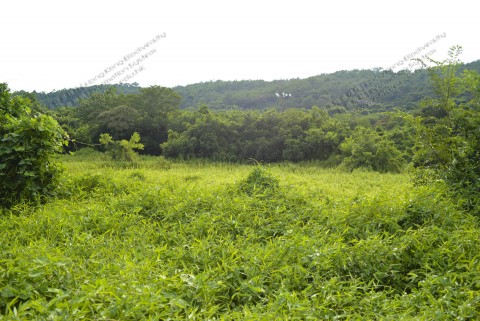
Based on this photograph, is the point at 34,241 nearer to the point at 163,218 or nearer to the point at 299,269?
the point at 163,218

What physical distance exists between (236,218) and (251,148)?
1169 centimetres

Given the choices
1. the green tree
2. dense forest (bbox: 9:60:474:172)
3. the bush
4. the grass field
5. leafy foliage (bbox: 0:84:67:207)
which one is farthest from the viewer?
dense forest (bbox: 9:60:474:172)

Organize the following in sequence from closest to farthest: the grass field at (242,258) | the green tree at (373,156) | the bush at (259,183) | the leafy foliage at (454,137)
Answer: the grass field at (242,258) → the leafy foliage at (454,137) → the bush at (259,183) → the green tree at (373,156)

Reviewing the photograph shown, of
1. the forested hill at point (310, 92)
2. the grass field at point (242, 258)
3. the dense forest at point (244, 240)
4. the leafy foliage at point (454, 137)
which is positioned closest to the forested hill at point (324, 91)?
the forested hill at point (310, 92)

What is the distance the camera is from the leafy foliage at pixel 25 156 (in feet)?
17.8

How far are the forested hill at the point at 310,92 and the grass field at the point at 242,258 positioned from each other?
80.3 ft

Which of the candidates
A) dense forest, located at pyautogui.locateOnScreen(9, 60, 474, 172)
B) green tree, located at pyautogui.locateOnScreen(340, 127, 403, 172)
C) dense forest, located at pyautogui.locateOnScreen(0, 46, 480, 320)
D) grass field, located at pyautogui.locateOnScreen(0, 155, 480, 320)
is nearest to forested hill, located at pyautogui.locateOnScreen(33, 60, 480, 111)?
dense forest, located at pyautogui.locateOnScreen(9, 60, 474, 172)

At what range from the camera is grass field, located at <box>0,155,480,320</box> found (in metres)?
2.41

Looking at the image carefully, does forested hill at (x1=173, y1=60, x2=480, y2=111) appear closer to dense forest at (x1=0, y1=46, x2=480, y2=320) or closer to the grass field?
dense forest at (x1=0, y1=46, x2=480, y2=320)

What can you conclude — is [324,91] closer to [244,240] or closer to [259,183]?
→ [259,183]

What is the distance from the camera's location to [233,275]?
292 centimetres

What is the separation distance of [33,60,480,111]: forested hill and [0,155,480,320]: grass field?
80.3ft

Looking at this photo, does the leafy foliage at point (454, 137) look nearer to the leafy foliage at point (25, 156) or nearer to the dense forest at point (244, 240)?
the dense forest at point (244, 240)

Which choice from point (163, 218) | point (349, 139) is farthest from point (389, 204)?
point (349, 139)
